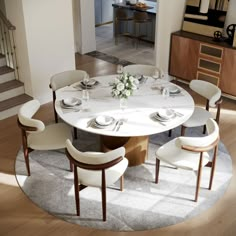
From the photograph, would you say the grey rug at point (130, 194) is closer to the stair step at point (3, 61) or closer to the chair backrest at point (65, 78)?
the chair backrest at point (65, 78)

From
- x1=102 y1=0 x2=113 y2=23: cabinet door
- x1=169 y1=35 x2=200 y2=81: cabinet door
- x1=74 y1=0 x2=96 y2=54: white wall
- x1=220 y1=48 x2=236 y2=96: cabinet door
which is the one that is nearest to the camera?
x1=220 y1=48 x2=236 y2=96: cabinet door

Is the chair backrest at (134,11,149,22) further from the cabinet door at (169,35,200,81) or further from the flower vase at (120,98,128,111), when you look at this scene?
the flower vase at (120,98,128,111)

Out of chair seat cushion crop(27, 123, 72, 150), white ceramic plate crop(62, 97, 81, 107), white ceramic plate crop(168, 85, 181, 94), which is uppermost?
white ceramic plate crop(168, 85, 181, 94)

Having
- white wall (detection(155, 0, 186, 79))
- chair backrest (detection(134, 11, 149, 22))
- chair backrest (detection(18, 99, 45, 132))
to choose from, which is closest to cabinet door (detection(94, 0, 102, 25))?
chair backrest (detection(134, 11, 149, 22))

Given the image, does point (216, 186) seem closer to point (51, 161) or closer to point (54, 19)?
point (51, 161)

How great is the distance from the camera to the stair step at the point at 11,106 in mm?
5377

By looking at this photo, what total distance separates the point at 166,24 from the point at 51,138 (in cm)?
317

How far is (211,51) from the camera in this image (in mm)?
5898

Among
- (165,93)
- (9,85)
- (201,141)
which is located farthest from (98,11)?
(201,141)

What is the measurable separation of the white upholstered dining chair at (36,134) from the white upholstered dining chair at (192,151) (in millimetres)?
1081

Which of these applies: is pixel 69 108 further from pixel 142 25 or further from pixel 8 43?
pixel 142 25

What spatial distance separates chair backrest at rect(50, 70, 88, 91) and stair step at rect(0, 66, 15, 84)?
1.27 metres

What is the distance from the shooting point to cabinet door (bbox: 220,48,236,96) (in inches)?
222

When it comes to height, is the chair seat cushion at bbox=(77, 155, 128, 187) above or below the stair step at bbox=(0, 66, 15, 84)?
below
